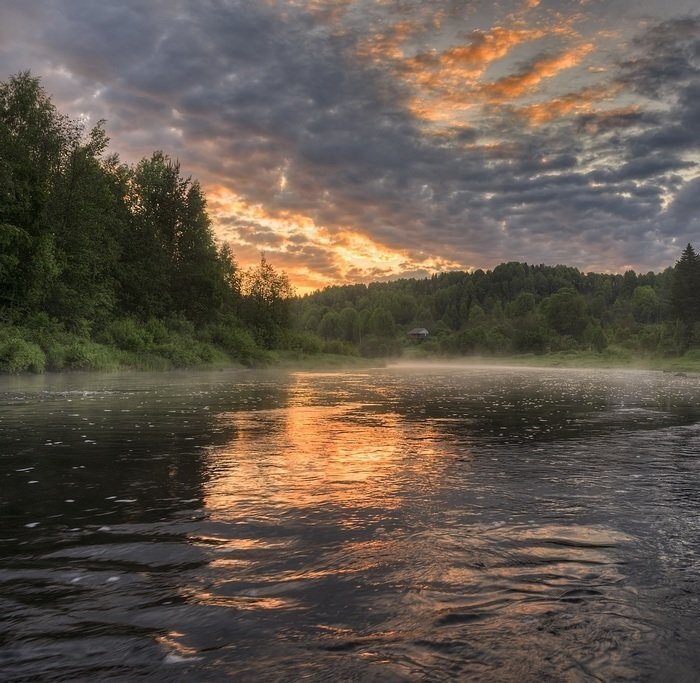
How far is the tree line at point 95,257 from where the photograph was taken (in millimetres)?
42594

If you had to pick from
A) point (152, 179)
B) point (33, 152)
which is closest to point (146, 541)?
point (33, 152)

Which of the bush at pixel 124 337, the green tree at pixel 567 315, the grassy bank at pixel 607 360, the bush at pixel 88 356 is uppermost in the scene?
the green tree at pixel 567 315

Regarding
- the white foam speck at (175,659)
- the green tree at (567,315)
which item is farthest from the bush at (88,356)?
the green tree at (567,315)

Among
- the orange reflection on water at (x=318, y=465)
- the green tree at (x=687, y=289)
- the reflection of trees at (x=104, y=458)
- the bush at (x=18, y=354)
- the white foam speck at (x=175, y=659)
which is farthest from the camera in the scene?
the green tree at (x=687, y=289)

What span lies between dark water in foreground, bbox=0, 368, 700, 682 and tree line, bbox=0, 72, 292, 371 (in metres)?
33.8

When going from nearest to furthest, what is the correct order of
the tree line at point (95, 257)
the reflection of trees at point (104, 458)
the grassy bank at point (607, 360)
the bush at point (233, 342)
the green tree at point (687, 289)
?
the reflection of trees at point (104, 458) < the tree line at point (95, 257) < the bush at point (233, 342) < the grassy bank at point (607, 360) < the green tree at point (687, 289)

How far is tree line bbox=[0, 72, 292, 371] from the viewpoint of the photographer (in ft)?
140

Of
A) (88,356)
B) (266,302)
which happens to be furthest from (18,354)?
(266,302)

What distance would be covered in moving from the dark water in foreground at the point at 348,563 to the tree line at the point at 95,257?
1332 inches

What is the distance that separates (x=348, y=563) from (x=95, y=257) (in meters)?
54.9

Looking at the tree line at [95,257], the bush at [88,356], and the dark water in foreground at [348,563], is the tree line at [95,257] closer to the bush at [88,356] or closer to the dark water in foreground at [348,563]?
the bush at [88,356]

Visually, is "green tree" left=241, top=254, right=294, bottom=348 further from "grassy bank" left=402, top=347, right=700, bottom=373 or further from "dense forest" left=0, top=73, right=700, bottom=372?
"grassy bank" left=402, top=347, right=700, bottom=373

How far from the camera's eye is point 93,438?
1400 centimetres

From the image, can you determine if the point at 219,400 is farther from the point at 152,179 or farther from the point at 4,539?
the point at 152,179
